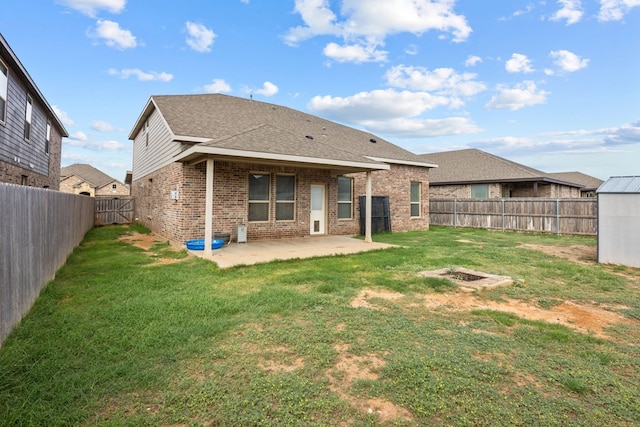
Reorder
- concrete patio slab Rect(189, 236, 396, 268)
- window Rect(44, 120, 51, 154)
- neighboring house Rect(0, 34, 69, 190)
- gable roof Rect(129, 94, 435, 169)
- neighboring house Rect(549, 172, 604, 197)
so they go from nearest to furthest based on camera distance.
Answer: concrete patio slab Rect(189, 236, 396, 268) < gable roof Rect(129, 94, 435, 169) < neighboring house Rect(0, 34, 69, 190) < window Rect(44, 120, 51, 154) < neighboring house Rect(549, 172, 604, 197)

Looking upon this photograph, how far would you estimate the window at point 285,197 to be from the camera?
36.4 ft

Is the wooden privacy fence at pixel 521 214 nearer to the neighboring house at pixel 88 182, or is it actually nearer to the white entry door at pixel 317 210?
the white entry door at pixel 317 210

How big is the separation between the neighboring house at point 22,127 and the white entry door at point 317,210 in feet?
31.3

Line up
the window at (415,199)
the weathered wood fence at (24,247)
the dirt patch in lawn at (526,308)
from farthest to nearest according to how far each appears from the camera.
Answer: the window at (415,199)
the dirt patch in lawn at (526,308)
the weathered wood fence at (24,247)

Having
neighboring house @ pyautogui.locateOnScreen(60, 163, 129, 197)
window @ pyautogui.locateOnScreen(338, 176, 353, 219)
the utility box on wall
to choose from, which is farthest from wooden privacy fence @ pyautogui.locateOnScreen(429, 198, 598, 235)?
neighboring house @ pyautogui.locateOnScreen(60, 163, 129, 197)

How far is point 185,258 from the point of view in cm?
800

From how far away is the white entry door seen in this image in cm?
1198

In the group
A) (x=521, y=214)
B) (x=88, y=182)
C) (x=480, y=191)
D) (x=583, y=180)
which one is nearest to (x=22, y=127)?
(x=521, y=214)

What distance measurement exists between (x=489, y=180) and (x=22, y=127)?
2286cm

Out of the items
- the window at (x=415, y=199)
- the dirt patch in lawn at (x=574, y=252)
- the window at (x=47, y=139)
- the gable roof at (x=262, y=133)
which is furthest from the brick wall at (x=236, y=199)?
the dirt patch in lawn at (x=574, y=252)

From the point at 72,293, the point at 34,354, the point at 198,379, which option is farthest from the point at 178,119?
the point at 198,379

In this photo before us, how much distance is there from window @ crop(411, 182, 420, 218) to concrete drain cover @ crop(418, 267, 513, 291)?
356 inches

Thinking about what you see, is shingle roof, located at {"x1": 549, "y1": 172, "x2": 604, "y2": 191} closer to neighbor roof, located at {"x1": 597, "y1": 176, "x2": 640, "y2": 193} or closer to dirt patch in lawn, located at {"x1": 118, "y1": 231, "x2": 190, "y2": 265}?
neighbor roof, located at {"x1": 597, "y1": 176, "x2": 640, "y2": 193}

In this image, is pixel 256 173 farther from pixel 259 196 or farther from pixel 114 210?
pixel 114 210
